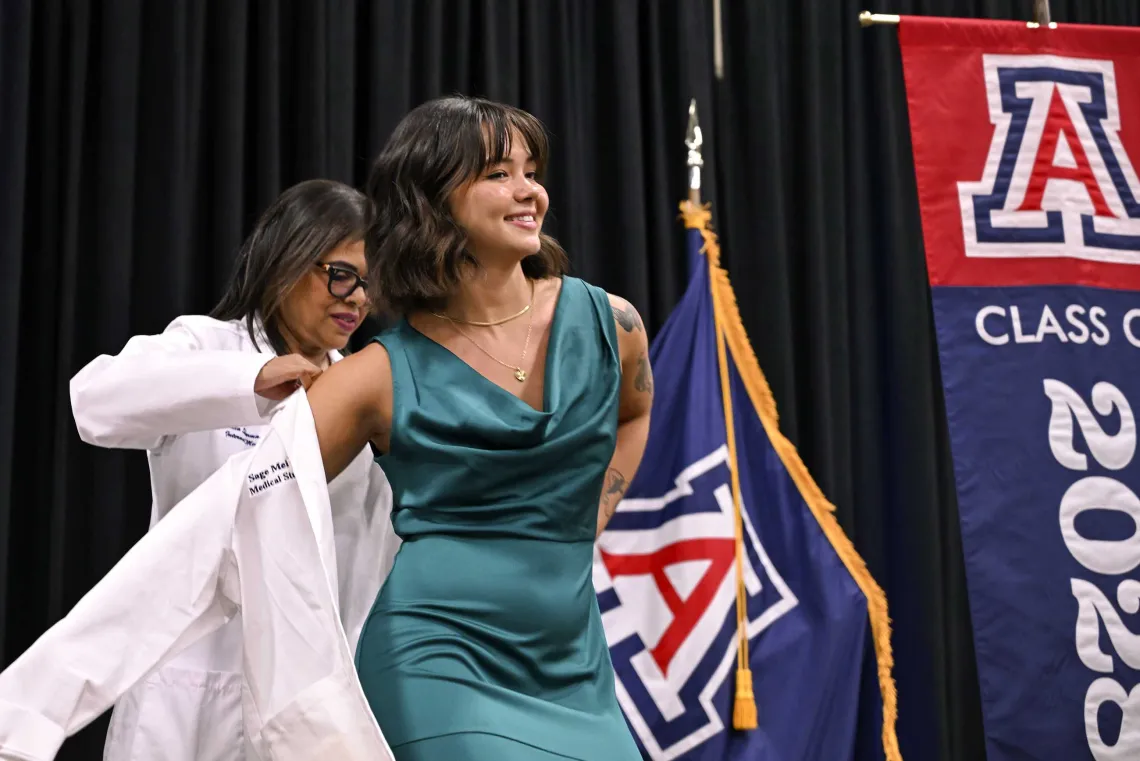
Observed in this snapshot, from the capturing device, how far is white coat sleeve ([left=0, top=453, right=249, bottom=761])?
1387 mm

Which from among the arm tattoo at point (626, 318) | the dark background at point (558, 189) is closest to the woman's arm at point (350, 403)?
the arm tattoo at point (626, 318)

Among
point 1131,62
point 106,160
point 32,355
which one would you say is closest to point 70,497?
point 32,355

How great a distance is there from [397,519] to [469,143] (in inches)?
19.3

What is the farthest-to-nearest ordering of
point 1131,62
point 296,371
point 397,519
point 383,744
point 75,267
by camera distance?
point 1131,62
point 75,267
point 296,371
point 397,519
point 383,744

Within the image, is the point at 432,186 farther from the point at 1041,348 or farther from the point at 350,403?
the point at 1041,348

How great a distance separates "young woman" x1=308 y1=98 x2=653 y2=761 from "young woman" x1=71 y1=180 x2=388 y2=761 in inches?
5.6

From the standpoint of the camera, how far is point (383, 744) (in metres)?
1.39

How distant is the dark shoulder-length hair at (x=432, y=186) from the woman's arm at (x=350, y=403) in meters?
0.11

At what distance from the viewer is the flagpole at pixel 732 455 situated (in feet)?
8.70

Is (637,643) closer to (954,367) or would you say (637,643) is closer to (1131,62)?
(954,367)

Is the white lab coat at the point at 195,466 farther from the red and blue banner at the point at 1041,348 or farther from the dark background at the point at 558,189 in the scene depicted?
the red and blue banner at the point at 1041,348

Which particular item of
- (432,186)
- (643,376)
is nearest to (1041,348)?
(643,376)

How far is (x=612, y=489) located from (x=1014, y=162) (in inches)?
64.3

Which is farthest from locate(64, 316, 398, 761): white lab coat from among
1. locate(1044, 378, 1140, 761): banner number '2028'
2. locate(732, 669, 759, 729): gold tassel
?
locate(1044, 378, 1140, 761): banner number '2028'
